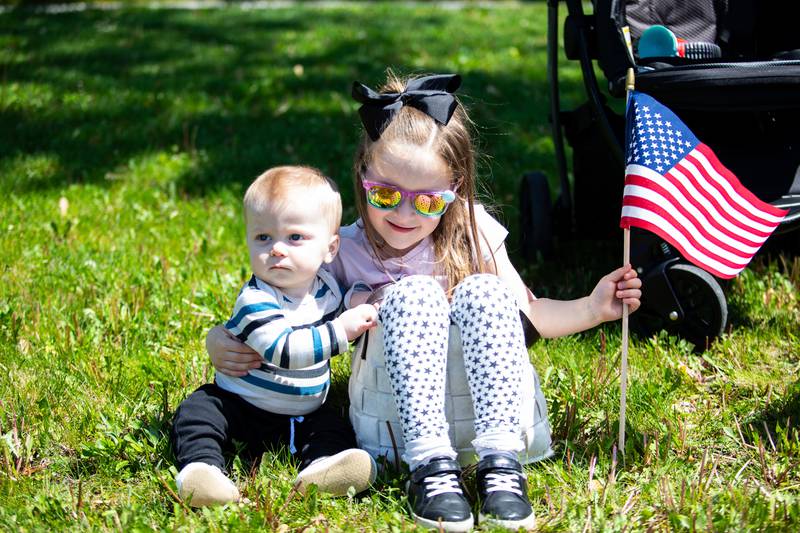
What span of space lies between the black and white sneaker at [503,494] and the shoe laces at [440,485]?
0.25 feet

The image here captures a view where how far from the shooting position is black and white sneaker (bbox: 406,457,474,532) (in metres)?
2.33

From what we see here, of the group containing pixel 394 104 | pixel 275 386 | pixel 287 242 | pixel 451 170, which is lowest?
pixel 275 386

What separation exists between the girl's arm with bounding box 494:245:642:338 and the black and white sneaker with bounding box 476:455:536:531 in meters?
0.54

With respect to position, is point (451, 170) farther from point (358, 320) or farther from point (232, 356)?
point (232, 356)

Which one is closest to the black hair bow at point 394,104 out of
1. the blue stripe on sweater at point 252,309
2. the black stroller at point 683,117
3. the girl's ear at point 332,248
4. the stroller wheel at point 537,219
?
the girl's ear at point 332,248

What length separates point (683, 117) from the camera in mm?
3467

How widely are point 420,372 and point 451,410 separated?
21 cm

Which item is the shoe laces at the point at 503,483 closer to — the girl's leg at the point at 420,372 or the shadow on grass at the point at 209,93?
the girl's leg at the point at 420,372

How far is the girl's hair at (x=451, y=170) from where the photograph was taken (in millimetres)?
2764

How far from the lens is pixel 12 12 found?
9758 millimetres

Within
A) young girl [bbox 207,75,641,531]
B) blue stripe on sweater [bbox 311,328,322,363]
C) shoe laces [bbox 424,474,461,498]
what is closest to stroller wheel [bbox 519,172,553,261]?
young girl [bbox 207,75,641,531]

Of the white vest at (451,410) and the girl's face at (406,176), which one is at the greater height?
the girl's face at (406,176)

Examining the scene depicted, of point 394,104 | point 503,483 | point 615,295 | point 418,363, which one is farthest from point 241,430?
point 615,295

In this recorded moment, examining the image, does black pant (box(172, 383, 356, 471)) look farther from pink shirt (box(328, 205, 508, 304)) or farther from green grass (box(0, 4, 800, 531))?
pink shirt (box(328, 205, 508, 304))
